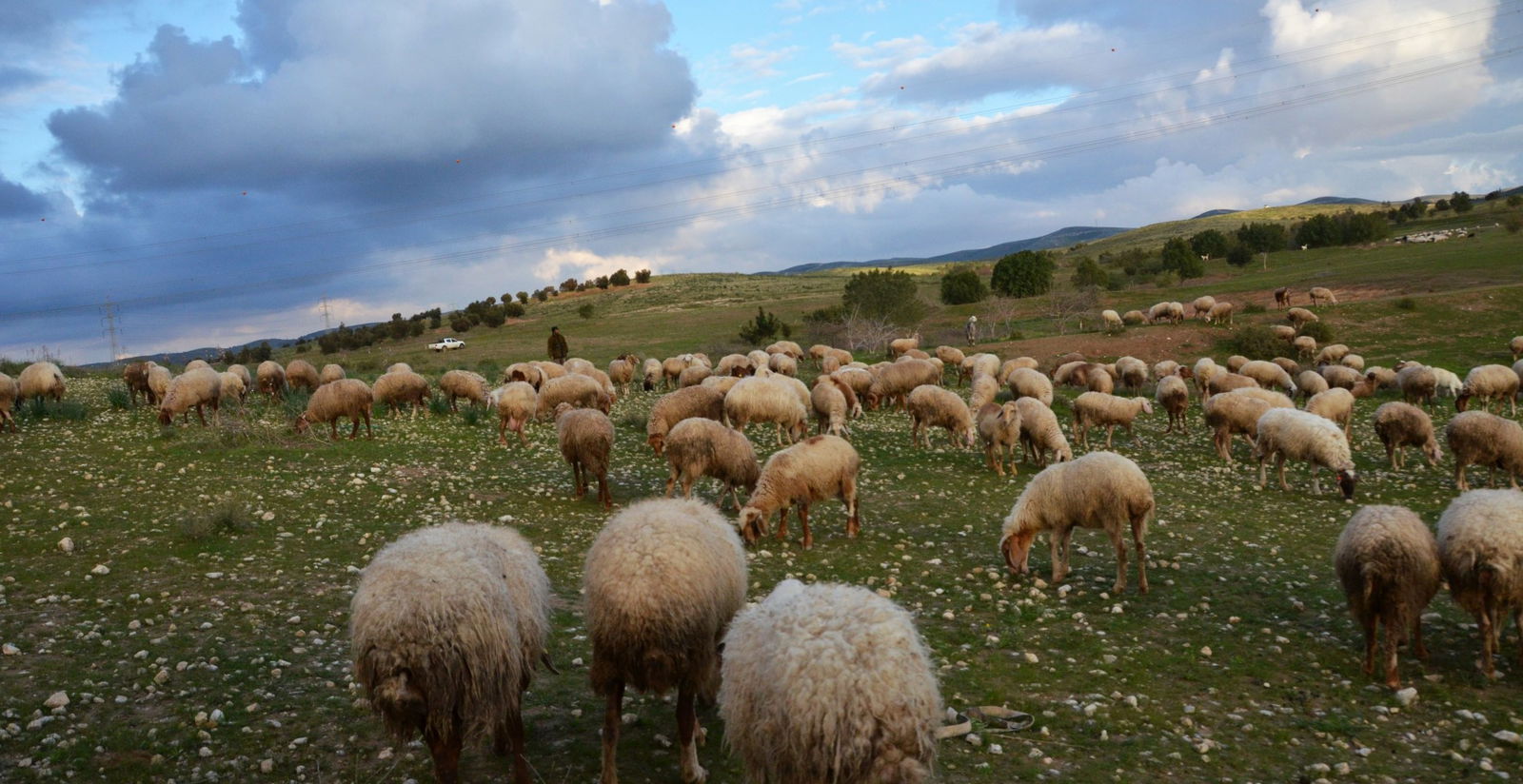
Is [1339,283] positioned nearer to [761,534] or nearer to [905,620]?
[761,534]

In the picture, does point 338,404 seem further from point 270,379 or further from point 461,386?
point 270,379

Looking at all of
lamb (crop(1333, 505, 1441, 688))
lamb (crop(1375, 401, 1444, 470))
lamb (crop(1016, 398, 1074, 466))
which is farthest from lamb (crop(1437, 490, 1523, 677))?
lamb (crop(1375, 401, 1444, 470))

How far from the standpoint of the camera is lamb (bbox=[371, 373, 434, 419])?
2638 centimetres

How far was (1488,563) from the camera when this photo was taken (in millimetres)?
8727

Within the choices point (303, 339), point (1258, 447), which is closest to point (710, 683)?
point (1258, 447)

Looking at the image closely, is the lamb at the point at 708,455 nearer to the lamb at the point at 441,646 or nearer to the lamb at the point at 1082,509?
the lamb at the point at 1082,509

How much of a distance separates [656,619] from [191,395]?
22.1 meters

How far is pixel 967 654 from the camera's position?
9.48 metres

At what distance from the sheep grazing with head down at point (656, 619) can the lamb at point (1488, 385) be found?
29.9m

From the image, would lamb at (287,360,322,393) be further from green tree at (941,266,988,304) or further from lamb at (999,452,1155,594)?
green tree at (941,266,988,304)

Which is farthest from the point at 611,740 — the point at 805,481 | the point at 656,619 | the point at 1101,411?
the point at 1101,411

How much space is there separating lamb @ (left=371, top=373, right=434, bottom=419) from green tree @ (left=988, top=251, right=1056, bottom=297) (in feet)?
201

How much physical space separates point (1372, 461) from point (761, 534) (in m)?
17.9

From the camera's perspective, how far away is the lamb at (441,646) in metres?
5.89
